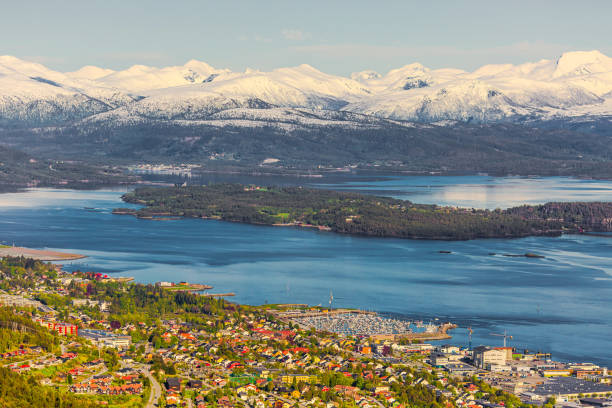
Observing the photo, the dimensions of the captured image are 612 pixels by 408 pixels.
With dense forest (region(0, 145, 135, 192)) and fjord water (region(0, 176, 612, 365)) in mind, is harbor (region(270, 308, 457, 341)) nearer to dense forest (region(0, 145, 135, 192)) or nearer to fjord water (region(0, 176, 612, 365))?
fjord water (region(0, 176, 612, 365))

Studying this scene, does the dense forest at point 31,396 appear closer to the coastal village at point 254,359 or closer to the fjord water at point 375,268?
the coastal village at point 254,359

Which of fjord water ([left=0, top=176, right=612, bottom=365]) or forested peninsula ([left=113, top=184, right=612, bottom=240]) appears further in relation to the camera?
forested peninsula ([left=113, top=184, right=612, bottom=240])

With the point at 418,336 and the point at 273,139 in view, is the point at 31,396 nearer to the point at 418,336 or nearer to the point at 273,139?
the point at 418,336

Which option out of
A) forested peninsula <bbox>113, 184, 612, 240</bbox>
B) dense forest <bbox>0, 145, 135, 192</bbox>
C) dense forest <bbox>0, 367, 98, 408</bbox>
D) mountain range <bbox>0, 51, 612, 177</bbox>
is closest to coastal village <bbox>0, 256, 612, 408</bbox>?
dense forest <bbox>0, 367, 98, 408</bbox>

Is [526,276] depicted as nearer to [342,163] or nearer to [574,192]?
[574,192]

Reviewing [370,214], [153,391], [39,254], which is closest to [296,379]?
[153,391]

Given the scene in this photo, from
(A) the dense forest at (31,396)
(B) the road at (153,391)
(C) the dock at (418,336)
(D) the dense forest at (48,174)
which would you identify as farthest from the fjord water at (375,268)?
(D) the dense forest at (48,174)
